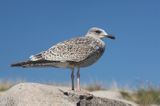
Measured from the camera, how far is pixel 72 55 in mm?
12977

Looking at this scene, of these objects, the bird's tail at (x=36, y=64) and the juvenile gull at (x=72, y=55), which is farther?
the juvenile gull at (x=72, y=55)

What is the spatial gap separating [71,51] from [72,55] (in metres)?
0.10

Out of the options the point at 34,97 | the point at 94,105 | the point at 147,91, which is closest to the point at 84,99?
the point at 94,105

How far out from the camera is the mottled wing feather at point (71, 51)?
42.2 ft

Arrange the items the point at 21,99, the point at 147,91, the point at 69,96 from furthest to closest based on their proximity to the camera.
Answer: the point at 147,91
the point at 69,96
the point at 21,99

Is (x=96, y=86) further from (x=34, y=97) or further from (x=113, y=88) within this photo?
(x=34, y=97)

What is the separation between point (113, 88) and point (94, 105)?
11.9 metres

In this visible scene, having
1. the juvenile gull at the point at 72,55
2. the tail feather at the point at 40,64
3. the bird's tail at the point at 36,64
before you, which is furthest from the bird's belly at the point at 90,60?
the bird's tail at the point at 36,64

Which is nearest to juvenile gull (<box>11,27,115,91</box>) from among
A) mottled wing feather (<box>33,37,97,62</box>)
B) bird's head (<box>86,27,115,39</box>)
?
mottled wing feather (<box>33,37,97,62</box>)

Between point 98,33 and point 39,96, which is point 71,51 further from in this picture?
point 39,96

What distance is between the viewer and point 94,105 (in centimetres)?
1345

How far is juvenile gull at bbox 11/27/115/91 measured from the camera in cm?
1280

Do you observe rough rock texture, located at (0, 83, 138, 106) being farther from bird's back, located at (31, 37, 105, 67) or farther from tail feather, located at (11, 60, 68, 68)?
bird's back, located at (31, 37, 105, 67)

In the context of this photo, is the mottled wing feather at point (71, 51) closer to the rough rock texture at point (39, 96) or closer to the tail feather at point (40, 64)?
the tail feather at point (40, 64)
